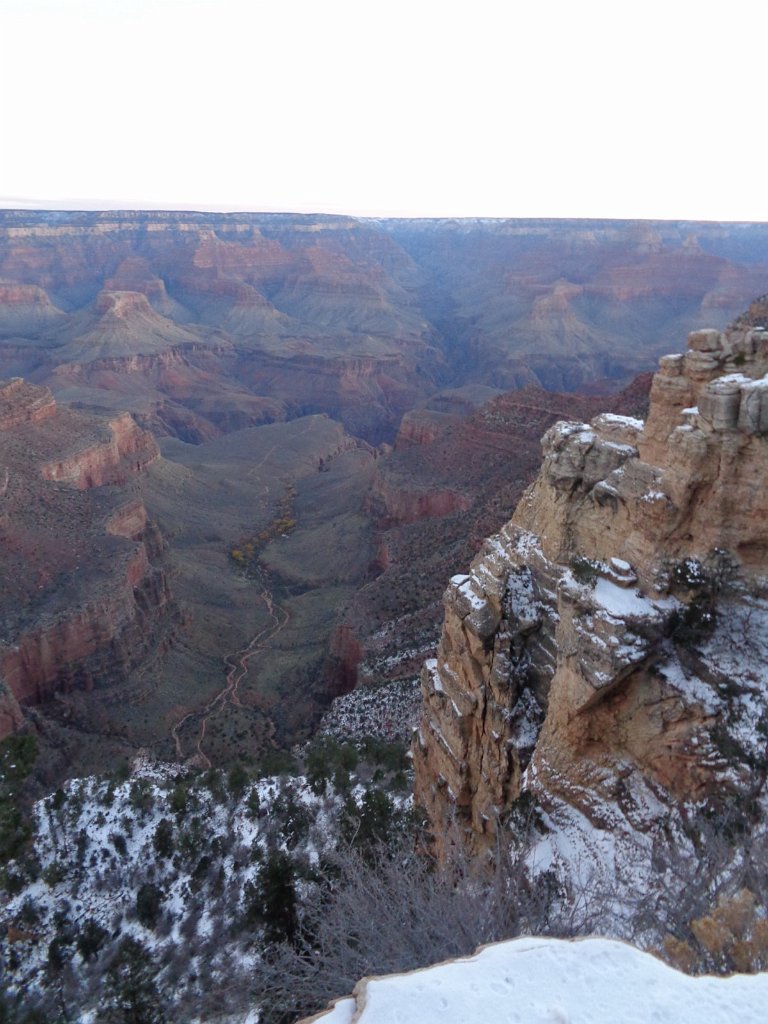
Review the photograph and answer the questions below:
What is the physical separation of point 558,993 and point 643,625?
7.41m

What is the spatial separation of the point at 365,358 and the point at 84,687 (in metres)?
110

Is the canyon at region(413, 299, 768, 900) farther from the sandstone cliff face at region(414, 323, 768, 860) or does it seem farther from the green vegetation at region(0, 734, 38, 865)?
the green vegetation at region(0, 734, 38, 865)

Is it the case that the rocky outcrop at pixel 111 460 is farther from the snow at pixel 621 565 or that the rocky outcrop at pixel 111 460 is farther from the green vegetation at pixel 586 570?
the snow at pixel 621 565

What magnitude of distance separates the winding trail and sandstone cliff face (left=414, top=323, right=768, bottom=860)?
2082 centimetres

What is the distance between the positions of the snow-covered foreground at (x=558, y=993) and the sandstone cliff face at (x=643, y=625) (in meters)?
5.59

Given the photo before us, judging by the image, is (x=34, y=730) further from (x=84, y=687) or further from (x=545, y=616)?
(x=545, y=616)

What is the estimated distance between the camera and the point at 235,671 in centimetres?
4319

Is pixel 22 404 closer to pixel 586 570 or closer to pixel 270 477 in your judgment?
pixel 270 477

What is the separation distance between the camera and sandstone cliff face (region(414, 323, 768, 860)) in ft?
41.4

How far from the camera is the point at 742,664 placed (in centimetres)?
1286

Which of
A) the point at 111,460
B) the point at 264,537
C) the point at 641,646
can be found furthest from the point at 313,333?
the point at 641,646

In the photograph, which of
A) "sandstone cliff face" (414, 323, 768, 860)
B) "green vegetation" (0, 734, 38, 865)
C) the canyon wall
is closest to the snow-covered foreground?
"sandstone cliff face" (414, 323, 768, 860)

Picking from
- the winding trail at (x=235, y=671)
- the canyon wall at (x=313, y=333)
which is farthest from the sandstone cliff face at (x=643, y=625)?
the canyon wall at (x=313, y=333)

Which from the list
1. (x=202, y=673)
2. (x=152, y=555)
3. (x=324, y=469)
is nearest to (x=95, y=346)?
(x=324, y=469)
